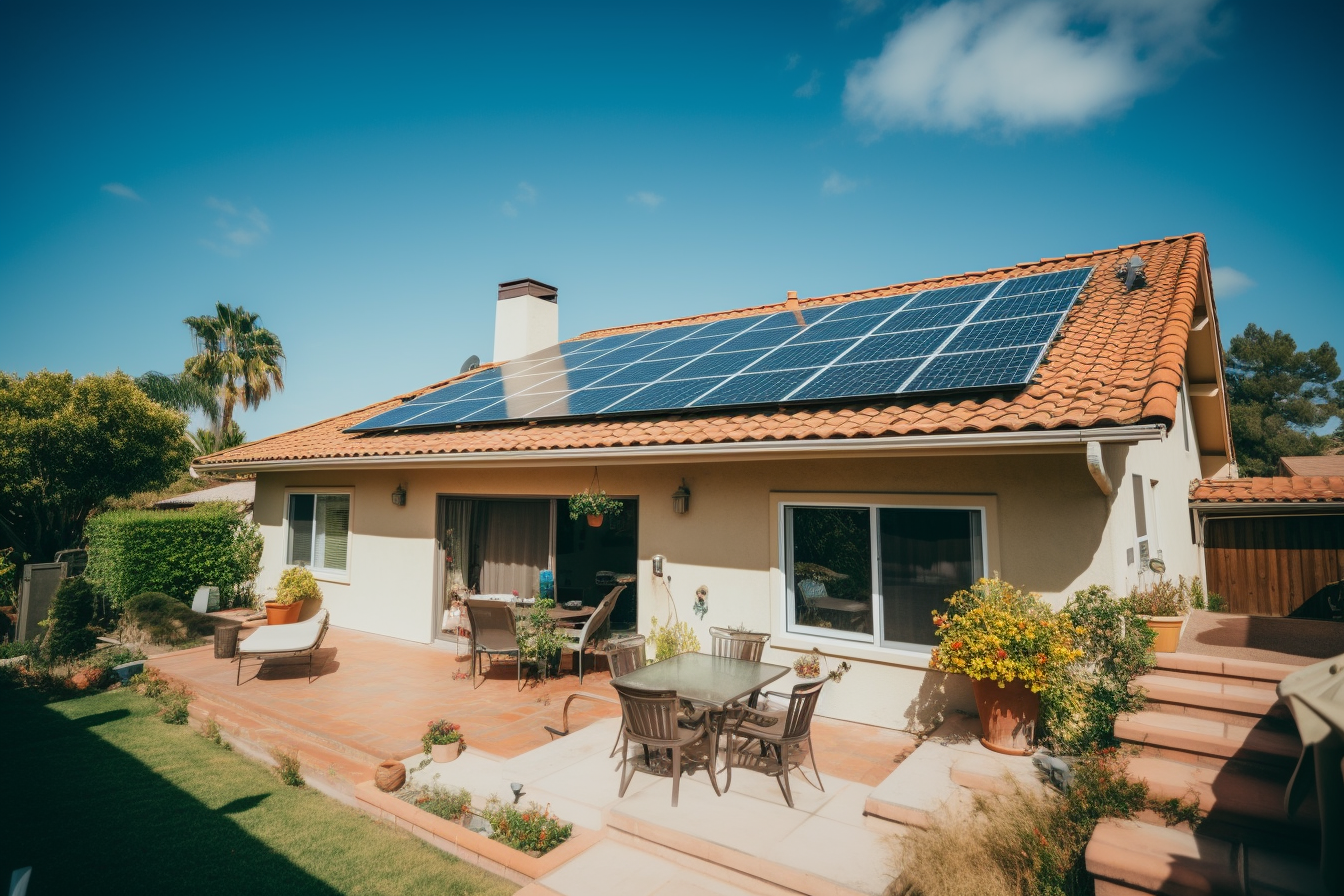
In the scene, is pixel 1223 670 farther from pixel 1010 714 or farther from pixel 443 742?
pixel 443 742

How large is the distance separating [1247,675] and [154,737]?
38.1 feet

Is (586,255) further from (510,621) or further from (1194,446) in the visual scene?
(1194,446)

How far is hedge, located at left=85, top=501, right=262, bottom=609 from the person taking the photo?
12641mm

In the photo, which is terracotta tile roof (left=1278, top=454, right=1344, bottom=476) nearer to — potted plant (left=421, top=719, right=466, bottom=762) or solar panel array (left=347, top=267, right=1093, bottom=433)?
solar panel array (left=347, top=267, right=1093, bottom=433)

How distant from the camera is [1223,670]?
19.1ft

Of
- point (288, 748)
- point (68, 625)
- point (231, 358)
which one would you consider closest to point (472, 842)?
point (288, 748)

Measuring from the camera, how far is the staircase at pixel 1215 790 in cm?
373

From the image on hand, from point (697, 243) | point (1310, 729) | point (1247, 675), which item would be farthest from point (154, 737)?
point (697, 243)

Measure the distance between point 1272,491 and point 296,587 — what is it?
19.2 meters

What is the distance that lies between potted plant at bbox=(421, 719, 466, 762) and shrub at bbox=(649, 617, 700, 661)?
2954 mm

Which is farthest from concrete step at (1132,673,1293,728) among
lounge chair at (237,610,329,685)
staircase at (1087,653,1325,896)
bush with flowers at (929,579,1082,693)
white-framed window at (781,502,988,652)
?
lounge chair at (237,610,329,685)

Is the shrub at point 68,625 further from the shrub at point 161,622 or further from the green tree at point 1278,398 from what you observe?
the green tree at point 1278,398

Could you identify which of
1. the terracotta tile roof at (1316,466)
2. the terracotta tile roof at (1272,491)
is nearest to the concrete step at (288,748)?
the terracotta tile roof at (1272,491)

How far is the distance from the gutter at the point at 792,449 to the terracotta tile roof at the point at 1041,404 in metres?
0.10
